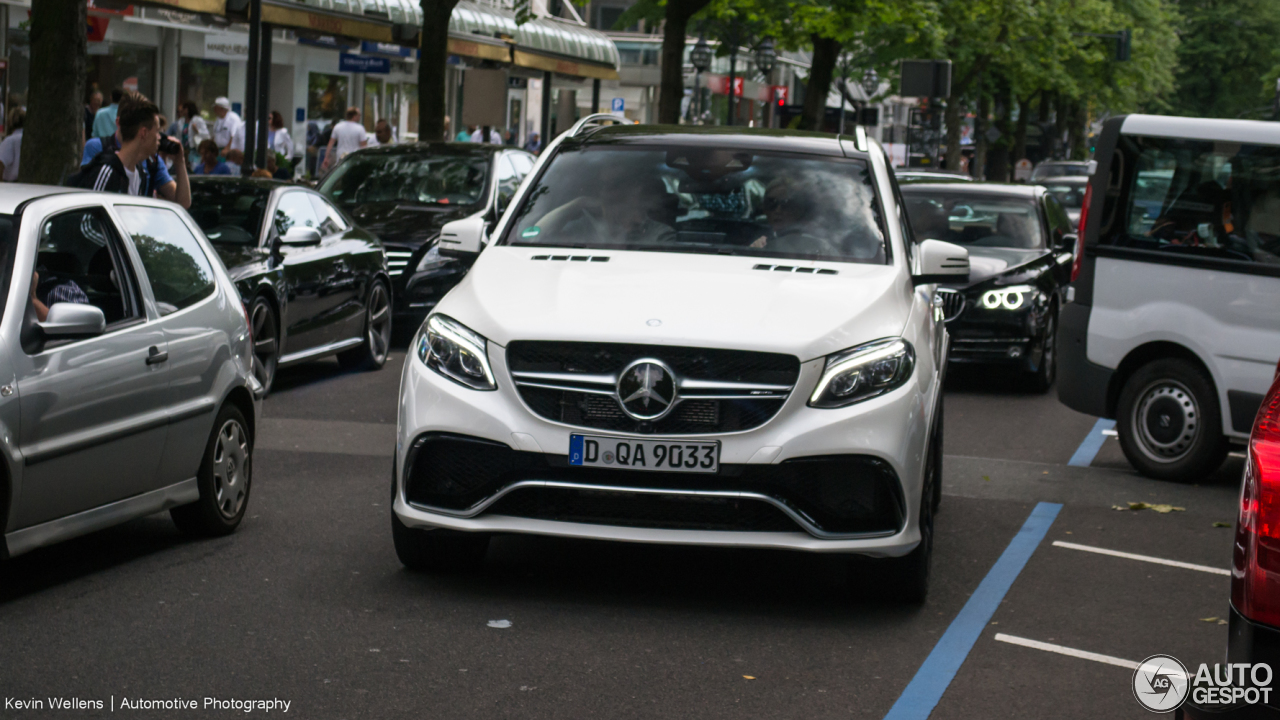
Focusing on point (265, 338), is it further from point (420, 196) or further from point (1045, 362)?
point (1045, 362)

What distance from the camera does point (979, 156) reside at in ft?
189

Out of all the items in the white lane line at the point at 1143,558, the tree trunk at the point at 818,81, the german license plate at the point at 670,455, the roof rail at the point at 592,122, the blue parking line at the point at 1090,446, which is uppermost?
the tree trunk at the point at 818,81

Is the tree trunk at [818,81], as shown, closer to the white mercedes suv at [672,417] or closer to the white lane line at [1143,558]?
the white lane line at [1143,558]

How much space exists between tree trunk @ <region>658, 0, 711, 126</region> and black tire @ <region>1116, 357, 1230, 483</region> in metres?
18.0

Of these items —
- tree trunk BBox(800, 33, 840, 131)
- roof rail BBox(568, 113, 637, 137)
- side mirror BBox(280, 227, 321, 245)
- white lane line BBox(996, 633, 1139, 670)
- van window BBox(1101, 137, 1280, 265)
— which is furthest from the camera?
tree trunk BBox(800, 33, 840, 131)

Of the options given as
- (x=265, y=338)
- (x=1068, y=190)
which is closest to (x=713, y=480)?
(x=265, y=338)

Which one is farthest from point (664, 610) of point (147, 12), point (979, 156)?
point (979, 156)

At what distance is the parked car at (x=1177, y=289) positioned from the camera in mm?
9602

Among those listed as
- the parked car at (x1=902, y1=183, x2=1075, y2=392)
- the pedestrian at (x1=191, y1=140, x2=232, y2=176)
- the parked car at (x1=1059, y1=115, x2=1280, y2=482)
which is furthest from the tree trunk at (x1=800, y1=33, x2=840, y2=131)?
the parked car at (x1=1059, y1=115, x2=1280, y2=482)

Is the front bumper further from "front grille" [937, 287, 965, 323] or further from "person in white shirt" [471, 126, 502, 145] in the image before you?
"person in white shirt" [471, 126, 502, 145]

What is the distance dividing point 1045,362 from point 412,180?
6016 millimetres

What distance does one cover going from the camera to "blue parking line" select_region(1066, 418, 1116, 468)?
10.8 m

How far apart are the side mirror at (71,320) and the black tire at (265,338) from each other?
555 cm

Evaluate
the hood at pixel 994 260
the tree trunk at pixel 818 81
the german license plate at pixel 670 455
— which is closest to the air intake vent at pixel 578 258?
the german license plate at pixel 670 455
